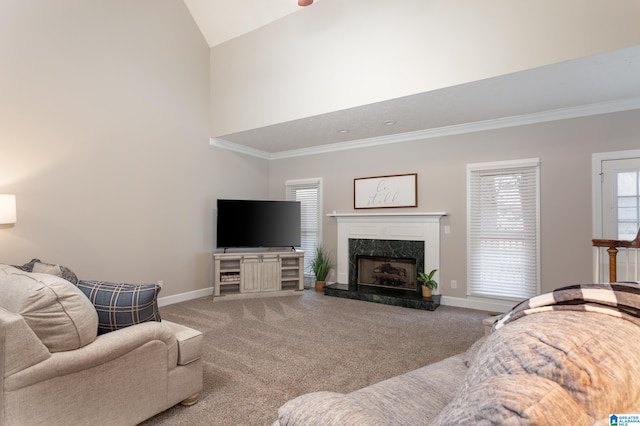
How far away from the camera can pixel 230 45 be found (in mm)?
5027

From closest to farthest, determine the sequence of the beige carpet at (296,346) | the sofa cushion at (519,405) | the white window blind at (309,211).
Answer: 1. the sofa cushion at (519,405)
2. the beige carpet at (296,346)
3. the white window blind at (309,211)

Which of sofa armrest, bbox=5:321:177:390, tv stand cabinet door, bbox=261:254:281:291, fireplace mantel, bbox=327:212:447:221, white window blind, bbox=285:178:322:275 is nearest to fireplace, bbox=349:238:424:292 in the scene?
fireplace mantel, bbox=327:212:447:221

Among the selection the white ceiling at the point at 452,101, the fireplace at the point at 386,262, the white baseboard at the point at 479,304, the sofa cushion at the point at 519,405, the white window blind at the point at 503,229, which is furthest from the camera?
the fireplace at the point at 386,262

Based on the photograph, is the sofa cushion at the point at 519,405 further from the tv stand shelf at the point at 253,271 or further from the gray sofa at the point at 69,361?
the tv stand shelf at the point at 253,271

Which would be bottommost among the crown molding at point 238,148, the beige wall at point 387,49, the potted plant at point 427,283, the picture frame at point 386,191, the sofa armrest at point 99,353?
the potted plant at point 427,283

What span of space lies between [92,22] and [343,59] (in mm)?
3027

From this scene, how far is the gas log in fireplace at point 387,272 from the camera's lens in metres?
5.15

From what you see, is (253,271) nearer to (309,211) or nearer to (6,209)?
(309,211)

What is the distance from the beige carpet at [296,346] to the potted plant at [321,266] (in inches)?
21.4

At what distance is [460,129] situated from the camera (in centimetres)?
465

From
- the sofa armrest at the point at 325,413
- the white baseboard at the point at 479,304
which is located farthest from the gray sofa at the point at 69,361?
the white baseboard at the point at 479,304

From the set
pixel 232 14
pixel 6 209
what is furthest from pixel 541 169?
pixel 6 209

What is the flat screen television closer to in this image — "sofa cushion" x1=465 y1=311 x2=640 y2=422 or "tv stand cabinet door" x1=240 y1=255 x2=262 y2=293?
"tv stand cabinet door" x1=240 y1=255 x2=262 y2=293

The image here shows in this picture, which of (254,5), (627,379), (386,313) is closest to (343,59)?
(254,5)
